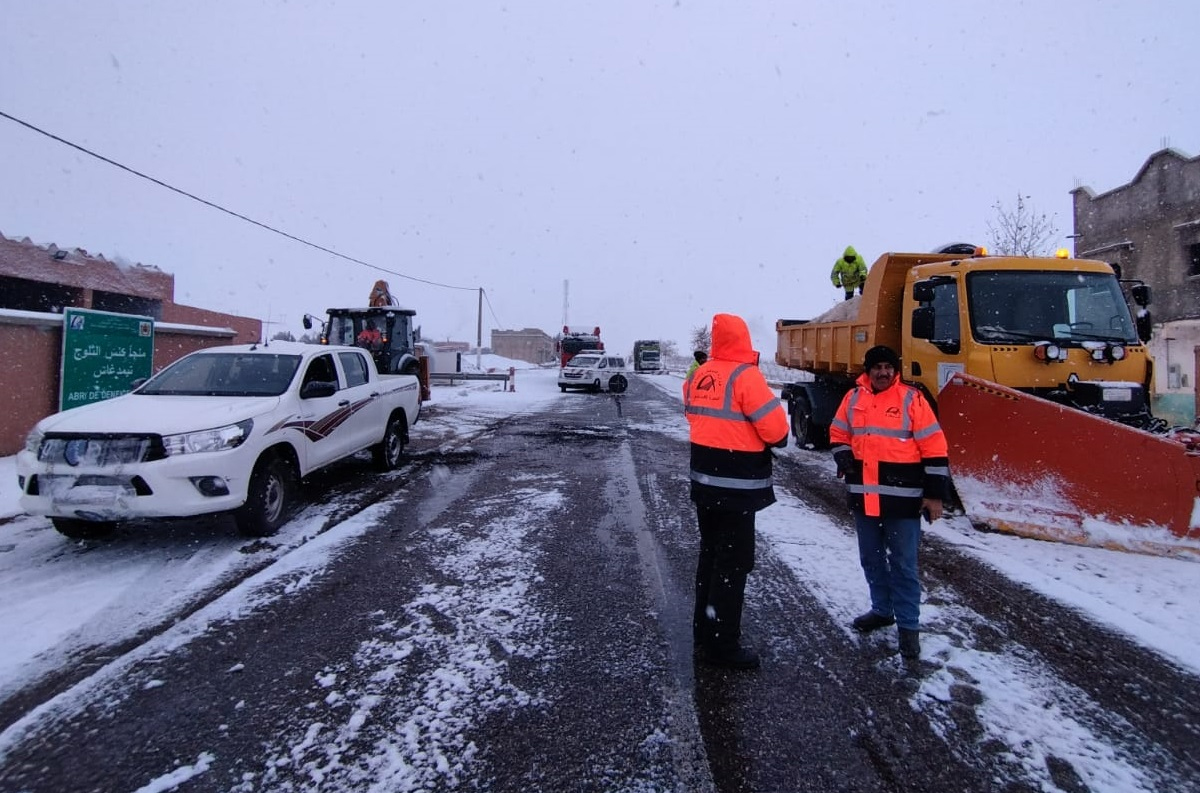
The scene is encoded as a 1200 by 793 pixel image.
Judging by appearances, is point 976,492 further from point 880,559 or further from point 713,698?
point 713,698

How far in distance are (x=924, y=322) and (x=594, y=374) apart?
2151 cm

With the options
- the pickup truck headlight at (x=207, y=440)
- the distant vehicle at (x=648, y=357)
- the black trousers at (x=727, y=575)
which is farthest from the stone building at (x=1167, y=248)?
the distant vehicle at (x=648, y=357)

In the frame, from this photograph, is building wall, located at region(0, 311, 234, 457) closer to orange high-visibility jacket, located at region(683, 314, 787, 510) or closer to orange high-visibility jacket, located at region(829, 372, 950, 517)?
orange high-visibility jacket, located at region(683, 314, 787, 510)

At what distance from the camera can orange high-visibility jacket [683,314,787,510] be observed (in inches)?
130

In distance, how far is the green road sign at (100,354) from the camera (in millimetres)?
9492

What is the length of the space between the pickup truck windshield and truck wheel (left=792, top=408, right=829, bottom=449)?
26.1 ft

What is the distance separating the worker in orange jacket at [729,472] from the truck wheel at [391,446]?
625cm

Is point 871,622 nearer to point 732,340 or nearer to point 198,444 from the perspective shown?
point 732,340

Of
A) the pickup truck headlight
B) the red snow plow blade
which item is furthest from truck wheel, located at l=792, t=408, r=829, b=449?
the pickup truck headlight

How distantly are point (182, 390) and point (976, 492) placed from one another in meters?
7.71

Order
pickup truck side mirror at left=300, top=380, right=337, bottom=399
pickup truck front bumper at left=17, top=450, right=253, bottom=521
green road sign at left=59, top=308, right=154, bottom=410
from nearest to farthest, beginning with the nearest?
pickup truck front bumper at left=17, top=450, right=253, bottom=521 < pickup truck side mirror at left=300, top=380, right=337, bottom=399 < green road sign at left=59, top=308, right=154, bottom=410

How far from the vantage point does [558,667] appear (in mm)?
3293

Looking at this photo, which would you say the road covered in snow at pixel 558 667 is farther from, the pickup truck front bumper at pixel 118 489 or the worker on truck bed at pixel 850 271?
the worker on truck bed at pixel 850 271

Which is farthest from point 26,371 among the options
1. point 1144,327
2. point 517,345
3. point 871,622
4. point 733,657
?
point 517,345
